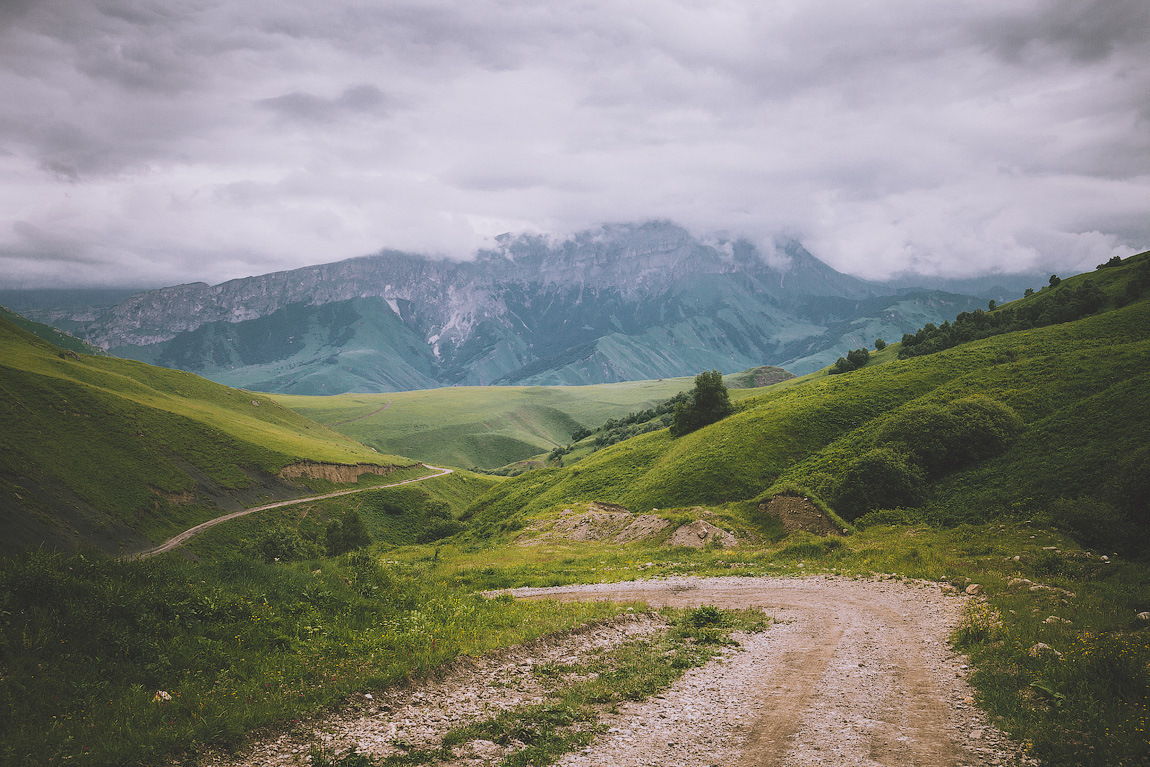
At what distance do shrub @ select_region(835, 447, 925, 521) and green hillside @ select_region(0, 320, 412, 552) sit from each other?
3238 inches

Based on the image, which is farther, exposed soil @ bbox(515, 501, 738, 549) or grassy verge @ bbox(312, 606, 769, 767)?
exposed soil @ bbox(515, 501, 738, 549)

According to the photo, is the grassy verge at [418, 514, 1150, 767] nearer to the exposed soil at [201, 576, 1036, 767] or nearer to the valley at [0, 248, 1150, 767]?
the valley at [0, 248, 1150, 767]

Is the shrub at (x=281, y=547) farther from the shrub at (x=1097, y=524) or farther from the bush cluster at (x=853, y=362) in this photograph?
the bush cluster at (x=853, y=362)

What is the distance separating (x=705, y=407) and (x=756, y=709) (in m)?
67.4

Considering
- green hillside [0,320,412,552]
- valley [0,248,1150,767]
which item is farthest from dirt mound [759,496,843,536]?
green hillside [0,320,412,552]

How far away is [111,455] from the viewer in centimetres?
9312

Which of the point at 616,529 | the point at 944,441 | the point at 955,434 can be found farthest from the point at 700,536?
the point at 955,434

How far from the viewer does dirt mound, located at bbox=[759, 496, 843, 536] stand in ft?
121

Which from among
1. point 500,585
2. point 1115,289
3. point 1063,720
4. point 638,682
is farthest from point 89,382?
point 1115,289

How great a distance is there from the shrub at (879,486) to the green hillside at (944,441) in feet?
0.48

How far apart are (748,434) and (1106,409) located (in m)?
29.0

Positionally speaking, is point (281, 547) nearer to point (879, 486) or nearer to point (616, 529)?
point (616, 529)

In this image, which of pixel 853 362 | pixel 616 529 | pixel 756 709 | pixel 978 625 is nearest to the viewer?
pixel 756 709

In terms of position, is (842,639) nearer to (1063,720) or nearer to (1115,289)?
(1063,720)
